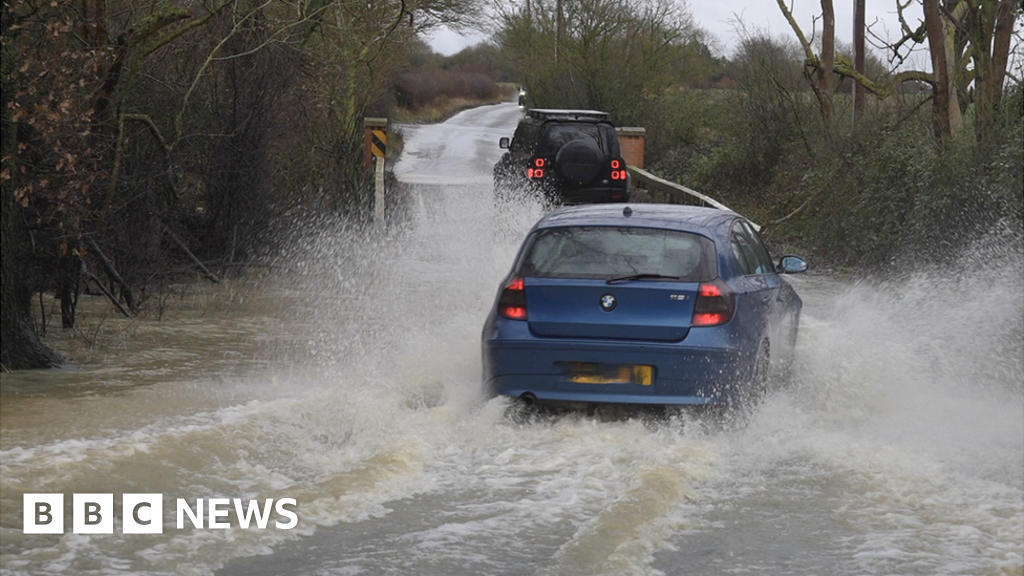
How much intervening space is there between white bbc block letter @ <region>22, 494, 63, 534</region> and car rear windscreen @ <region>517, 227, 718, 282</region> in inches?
134

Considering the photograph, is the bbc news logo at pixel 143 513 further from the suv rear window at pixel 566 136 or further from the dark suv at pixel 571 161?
the suv rear window at pixel 566 136

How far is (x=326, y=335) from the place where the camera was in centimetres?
1248

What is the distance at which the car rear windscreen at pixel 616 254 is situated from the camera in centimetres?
841

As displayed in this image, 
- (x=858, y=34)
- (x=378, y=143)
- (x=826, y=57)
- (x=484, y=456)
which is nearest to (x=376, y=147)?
(x=378, y=143)

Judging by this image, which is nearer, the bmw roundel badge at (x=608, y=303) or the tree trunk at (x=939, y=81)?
the bmw roundel badge at (x=608, y=303)

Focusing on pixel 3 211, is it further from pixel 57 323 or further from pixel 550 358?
pixel 550 358

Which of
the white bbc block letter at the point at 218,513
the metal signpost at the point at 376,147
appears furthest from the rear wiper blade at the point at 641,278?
the metal signpost at the point at 376,147

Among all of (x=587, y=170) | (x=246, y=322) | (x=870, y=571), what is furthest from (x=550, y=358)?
(x=587, y=170)

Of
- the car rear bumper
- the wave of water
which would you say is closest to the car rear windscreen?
the car rear bumper

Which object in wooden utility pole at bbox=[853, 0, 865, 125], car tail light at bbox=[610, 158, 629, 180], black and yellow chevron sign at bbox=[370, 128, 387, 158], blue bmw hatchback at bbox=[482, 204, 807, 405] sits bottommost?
blue bmw hatchback at bbox=[482, 204, 807, 405]

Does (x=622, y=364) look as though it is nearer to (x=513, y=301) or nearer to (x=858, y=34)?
(x=513, y=301)

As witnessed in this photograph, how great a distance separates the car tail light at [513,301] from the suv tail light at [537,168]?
13.1 metres

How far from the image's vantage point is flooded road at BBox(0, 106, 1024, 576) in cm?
571

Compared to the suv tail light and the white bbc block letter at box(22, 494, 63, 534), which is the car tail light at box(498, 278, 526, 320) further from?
the suv tail light
